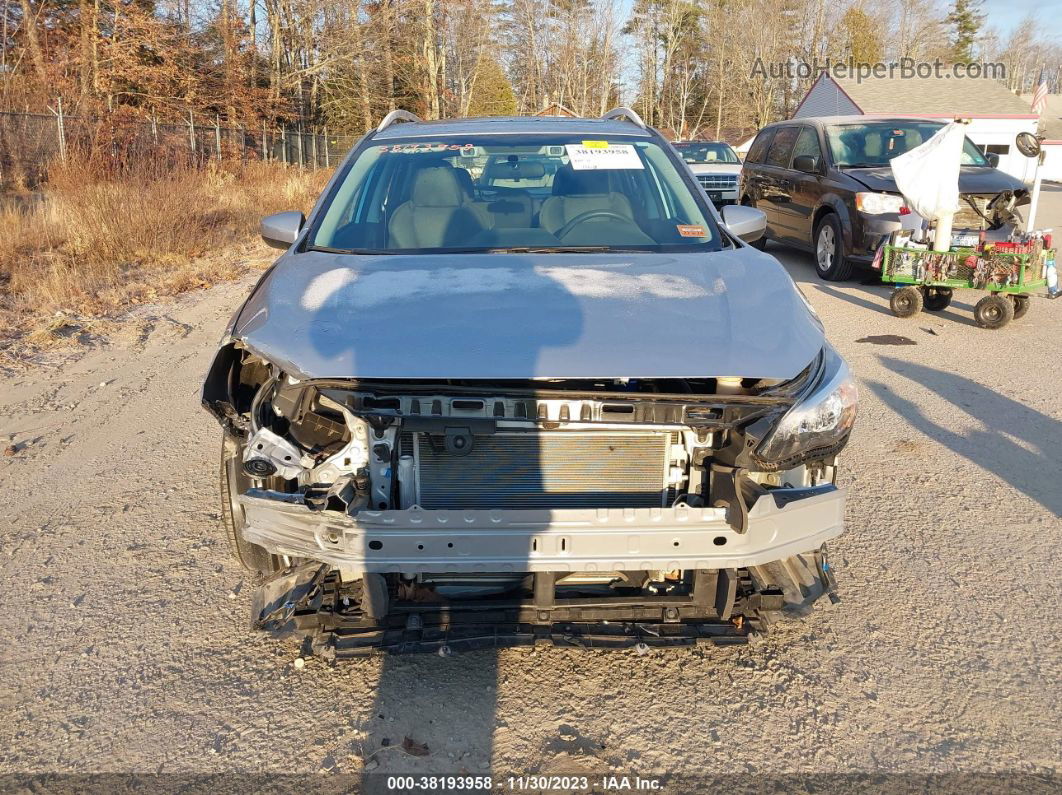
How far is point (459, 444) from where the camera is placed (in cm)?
269

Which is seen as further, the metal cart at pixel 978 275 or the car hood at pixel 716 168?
the car hood at pixel 716 168

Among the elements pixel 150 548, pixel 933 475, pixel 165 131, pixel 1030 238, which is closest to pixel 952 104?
pixel 165 131

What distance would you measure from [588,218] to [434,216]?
2.40ft

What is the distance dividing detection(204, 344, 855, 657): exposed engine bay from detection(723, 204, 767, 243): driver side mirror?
4.57ft

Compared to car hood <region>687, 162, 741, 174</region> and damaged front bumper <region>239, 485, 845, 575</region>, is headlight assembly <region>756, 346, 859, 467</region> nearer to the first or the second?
damaged front bumper <region>239, 485, 845, 575</region>

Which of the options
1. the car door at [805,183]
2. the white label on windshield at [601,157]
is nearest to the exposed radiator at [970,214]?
the car door at [805,183]

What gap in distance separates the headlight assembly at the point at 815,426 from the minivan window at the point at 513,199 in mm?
1132

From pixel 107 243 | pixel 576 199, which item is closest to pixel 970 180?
pixel 576 199

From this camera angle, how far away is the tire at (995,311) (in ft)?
26.7

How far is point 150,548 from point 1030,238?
310 inches

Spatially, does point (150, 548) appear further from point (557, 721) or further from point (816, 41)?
point (816, 41)

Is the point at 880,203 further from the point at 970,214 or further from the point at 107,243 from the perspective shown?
the point at 107,243

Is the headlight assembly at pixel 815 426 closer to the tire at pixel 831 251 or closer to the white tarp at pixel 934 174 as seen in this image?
the white tarp at pixel 934 174

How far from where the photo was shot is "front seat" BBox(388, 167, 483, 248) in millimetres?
3928
